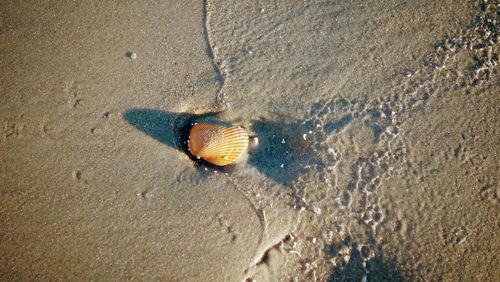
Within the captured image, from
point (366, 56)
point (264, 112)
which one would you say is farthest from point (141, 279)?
point (366, 56)

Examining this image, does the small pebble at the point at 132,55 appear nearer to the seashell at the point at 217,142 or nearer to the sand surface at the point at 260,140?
the sand surface at the point at 260,140

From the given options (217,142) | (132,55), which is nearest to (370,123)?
(217,142)

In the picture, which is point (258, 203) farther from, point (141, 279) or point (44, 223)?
point (44, 223)

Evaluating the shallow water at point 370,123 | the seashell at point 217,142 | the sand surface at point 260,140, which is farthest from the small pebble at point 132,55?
the seashell at point 217,142

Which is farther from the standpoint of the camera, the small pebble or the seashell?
the small pebble

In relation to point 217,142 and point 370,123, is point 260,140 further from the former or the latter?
point 370,123

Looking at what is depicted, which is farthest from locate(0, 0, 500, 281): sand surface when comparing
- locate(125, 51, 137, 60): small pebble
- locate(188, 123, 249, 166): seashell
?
locate(188, 123, 249, 166): seashell

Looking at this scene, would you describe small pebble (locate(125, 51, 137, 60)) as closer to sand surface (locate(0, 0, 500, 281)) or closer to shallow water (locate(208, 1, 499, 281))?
sand surface (locate(0, 0, 500, 281))

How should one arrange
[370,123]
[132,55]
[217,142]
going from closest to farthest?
[217,142], [370,123], [132,55]
